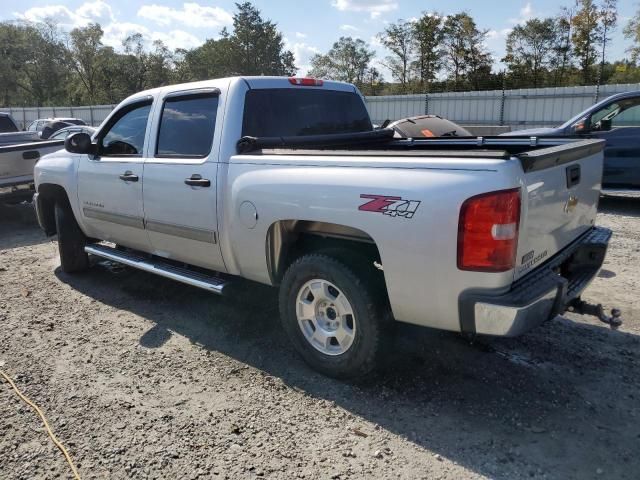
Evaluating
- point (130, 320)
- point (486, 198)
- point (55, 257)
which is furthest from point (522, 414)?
point (55, 257)

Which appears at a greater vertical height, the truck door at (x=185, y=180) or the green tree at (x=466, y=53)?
the green tree at (x=466, y=53)

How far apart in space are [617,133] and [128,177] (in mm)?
7699

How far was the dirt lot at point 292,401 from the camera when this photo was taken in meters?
2.76

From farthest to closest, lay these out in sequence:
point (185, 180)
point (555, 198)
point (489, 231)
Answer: point (185, 180)
point (555, 198)
point (489, 231)

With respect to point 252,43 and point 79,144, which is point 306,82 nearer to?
point 79,144

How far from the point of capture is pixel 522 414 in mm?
3102

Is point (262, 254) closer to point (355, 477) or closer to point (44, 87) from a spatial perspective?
point (355, 477)

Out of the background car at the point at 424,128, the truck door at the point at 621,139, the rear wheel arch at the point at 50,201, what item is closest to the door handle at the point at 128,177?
the rear wheel arch at the point at 50,201

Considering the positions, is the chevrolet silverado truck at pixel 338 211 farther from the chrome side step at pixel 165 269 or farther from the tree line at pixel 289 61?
the tree line at pixel 289 61

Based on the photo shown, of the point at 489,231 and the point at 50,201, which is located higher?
the point at 489,231

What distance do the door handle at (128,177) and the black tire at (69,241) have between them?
151 centimetres

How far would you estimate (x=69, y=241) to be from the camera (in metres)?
5.90

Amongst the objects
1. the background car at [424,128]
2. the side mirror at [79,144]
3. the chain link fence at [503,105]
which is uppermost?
the chain link fence at [503,105]

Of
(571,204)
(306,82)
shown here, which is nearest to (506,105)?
(306,82)
